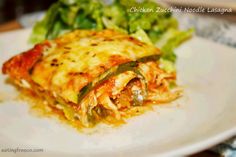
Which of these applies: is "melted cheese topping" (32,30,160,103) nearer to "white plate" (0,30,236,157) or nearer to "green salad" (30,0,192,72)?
"white plate" (0,30,236,157)

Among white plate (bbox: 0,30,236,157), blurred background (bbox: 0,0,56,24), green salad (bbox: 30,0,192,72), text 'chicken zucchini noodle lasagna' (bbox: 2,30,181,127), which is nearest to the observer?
white plate (bbox: 0,30,236,157)

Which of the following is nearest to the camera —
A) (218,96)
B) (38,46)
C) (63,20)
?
(218,96)

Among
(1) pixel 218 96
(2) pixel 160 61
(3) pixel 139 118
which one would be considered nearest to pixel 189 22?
(2) pixel 160 61

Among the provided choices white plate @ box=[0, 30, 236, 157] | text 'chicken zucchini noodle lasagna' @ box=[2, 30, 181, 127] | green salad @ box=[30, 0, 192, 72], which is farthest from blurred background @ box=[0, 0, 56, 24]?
text 'chicken zucchini noodle lasagna' @ box=[2, 30, 181, 127]

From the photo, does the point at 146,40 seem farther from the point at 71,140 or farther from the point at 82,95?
the point at 71,140

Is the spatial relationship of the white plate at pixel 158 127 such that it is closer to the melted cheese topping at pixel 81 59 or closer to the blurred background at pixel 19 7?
the melted cheese topping at pixel 81 59

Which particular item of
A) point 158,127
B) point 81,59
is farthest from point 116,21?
point 158,127
